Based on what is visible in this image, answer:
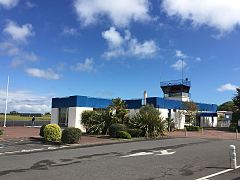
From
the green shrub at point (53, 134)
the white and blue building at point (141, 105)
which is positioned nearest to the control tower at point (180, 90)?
the white and blue building at point (141, 105)

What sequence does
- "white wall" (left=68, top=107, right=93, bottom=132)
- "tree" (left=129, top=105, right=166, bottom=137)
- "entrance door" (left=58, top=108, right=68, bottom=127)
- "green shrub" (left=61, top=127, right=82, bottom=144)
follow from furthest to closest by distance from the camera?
"entrance door" (left=58, top=108, right=68, bottom=127) → "white wall" (left=68, top=107, right=93, bottom=132) → "tree" (left=129, top=105, right=166, bottom=137) → "green shrub" (left=61, top=127, right=82, bottom=144)

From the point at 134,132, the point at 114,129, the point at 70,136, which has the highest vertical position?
the point at 114,129

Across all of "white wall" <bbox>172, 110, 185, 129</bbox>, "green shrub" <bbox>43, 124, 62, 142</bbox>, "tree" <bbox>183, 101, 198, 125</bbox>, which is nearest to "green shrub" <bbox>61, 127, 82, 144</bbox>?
"green shrub" <bbox>43, 124, 62, 142</bbox>

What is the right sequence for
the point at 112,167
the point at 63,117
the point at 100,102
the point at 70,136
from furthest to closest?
1. the point at 63,117
2. the point at 100,102
3. the point at 70,136
4. the point at 112,167

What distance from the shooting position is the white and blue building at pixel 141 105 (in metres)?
40.1

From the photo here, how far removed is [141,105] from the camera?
43750 mm

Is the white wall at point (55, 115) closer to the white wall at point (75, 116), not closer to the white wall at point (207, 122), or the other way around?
the white wall at point (75, 116)

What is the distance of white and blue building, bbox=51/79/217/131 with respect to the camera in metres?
40.1

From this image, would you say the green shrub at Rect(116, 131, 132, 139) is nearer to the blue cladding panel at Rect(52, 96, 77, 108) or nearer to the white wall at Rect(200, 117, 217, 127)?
the blue cladding panel at Rect(52, 96, 77, 108)

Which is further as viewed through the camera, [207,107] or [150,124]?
[207,107]

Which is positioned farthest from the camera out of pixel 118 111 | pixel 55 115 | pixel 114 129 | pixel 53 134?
pixel 55 115

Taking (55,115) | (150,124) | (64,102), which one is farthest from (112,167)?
(55,115)

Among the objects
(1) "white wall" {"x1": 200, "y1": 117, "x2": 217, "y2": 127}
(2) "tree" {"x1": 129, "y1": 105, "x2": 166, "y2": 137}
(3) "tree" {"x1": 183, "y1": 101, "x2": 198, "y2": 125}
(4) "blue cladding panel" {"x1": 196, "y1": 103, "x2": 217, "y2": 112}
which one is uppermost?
Result: (4) "blue cladding panel" {"x1": 196, "y1": 103, "x2": 217, "y2": 112}

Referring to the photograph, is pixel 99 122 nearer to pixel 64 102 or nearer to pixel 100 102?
pixel 100 102
